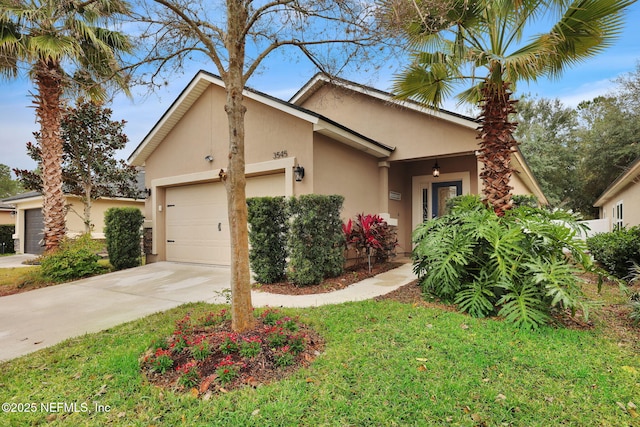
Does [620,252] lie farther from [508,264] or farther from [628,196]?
[628,196]

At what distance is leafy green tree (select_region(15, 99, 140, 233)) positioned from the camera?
1146 centimetres

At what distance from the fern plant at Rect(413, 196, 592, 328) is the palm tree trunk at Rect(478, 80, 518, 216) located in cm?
34

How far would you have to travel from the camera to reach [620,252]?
6.69 meters

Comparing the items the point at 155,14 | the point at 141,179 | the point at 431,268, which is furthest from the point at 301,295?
the point at 141,179

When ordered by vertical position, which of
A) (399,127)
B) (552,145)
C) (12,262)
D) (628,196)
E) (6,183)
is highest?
(552,145)

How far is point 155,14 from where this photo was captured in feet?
13.8

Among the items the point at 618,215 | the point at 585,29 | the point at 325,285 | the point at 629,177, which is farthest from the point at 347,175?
the point at 618,215

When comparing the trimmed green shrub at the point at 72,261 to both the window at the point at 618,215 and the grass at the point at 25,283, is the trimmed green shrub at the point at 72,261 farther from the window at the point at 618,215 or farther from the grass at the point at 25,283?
the window at the point at 618,215

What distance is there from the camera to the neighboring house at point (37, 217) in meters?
15.1

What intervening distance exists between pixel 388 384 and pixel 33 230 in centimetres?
2054

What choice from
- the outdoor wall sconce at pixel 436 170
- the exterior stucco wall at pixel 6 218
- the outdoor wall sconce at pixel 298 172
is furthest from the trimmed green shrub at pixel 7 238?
the outdoor wall sconce at pixel 436 170

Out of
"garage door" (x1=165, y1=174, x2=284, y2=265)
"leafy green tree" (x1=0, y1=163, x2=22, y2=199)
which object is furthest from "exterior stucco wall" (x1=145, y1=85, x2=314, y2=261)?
"leafy green tree" (x1=0, y1=163, x2=22, y2=199)

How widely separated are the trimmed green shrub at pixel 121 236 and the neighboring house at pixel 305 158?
36.3 inches

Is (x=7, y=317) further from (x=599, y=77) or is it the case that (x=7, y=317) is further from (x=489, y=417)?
(x=599, y=77)
